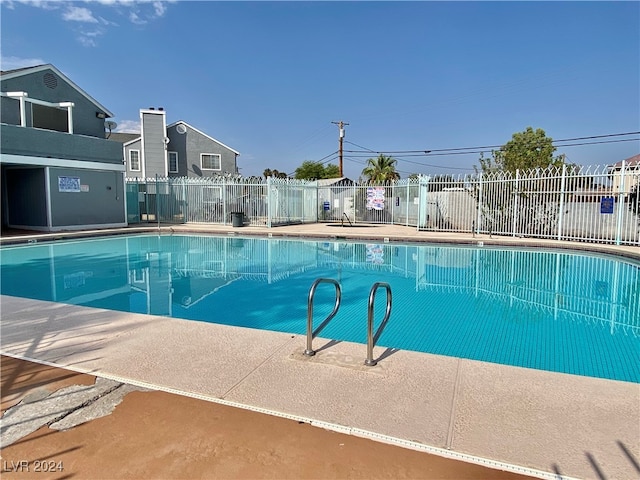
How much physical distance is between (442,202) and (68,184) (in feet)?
52.5

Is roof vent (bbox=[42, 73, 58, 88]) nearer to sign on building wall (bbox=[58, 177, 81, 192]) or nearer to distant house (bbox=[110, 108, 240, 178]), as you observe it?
sign on building wall (bbox=[58, 177, 81, 192])

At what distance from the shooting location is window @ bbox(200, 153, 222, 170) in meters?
30.8

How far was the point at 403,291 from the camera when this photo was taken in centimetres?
813

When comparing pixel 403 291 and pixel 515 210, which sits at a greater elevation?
pixel 515 210

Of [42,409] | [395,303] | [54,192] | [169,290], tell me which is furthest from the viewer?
[54,192]

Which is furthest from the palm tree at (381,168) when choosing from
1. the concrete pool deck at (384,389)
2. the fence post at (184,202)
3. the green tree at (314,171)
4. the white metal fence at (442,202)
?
the concrete pool deck at (384,389)

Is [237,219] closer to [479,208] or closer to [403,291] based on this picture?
[479,208]

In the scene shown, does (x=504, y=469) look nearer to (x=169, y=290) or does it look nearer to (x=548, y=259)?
(x=169, y=290)

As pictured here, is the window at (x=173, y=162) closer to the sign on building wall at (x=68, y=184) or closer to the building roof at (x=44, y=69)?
the building roof at (x=44, y=69)

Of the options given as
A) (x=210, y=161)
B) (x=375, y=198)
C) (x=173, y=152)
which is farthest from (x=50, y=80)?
(x=375, y=198)

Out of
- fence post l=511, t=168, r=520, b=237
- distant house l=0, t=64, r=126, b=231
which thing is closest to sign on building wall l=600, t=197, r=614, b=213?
fence post l=511, t=168, r=520, b=237

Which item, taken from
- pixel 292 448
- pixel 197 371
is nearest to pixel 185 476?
pixel 292 448

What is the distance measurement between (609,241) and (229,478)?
14584mm

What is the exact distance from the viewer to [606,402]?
3.09 metres
